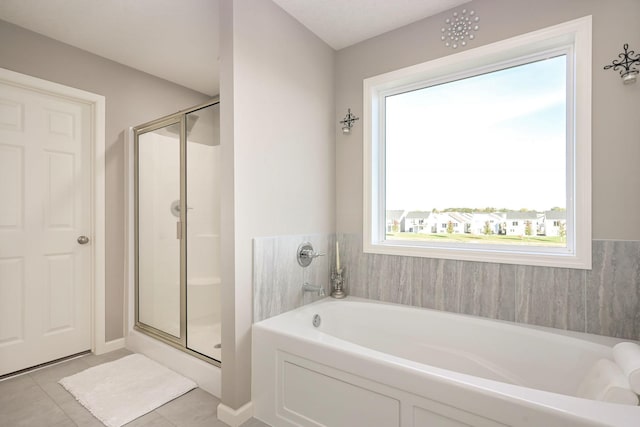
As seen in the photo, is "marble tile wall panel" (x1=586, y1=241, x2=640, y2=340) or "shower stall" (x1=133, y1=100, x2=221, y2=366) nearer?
"marble tile wall panel" (x1=586, y1=241, x2=640, y2=340)

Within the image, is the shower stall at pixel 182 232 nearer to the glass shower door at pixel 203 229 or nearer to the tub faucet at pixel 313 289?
the glass shower door at pixel 203 229

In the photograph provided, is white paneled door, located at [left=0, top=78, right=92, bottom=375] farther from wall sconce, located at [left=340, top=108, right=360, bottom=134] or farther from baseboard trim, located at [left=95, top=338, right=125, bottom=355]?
wall sconce, located at [left=340, top=108, right=360, bottom=134]

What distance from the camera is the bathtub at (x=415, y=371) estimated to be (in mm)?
1058

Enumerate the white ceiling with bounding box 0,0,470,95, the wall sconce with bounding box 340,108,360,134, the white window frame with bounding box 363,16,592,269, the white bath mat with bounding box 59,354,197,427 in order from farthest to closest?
the wall sconce with bounding box 340,108,360,134 → the white ceiling with bounding box 0,0,470,95 → the white bath mat with bounding box 59,354,197,427 → the white window frame with bounding box 363,16,592,269

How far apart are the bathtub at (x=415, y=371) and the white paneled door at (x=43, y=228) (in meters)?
1.79

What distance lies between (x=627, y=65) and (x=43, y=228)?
3.85 meters

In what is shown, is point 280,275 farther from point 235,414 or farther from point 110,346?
point 110,346

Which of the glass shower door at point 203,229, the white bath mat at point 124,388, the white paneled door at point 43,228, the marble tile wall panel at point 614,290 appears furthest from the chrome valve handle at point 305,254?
the white paneled door at point 43,228

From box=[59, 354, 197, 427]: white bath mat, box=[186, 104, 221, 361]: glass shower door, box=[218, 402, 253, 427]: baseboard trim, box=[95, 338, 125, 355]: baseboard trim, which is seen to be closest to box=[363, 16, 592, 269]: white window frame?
box=[186, 104, 221, 361]: glass shower door

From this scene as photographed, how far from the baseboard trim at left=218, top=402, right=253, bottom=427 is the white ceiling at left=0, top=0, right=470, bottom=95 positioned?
8.20 ft

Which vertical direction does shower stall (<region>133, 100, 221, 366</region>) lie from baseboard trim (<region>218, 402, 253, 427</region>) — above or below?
above

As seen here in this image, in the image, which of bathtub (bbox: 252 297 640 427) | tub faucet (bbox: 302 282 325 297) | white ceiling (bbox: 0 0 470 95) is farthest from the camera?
tub faucet (bbox: 302 282 325 297)

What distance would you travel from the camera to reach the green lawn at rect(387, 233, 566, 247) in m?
1.89

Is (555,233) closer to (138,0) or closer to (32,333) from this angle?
(138,0)
